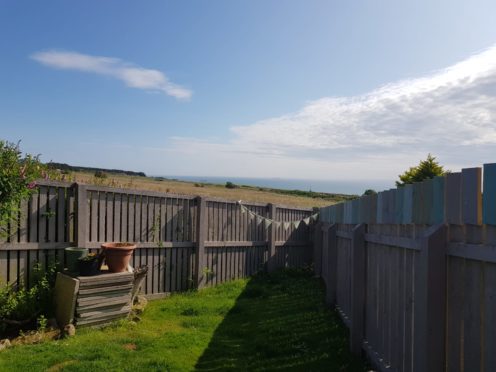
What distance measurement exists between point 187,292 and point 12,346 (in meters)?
4.14

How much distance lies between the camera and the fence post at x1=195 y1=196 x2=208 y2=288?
983 centimetres

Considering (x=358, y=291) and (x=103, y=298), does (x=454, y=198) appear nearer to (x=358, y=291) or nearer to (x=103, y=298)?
(x=358, y=291)

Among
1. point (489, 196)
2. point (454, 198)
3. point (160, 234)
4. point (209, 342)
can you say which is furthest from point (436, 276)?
point (160, 234)

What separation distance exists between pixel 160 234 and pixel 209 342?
3346 mm

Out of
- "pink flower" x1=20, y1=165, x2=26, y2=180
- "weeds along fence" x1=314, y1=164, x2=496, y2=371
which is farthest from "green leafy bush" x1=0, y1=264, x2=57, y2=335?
"weeds along fence" x1=314, y1=164, x2=496, y2=371

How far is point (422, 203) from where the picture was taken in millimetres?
3537

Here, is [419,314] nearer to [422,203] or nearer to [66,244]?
[422,203]

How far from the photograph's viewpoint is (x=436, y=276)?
3080 mm

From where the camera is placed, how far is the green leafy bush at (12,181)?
6.25 metres

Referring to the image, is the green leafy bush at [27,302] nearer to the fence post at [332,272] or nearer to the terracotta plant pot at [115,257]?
the terracotta plant pot at [115,257]

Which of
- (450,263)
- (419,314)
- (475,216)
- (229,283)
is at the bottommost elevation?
(229,283)

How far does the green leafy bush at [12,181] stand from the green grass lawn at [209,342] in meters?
1.86

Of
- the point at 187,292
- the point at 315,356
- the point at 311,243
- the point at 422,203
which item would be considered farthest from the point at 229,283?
the point at 422,203

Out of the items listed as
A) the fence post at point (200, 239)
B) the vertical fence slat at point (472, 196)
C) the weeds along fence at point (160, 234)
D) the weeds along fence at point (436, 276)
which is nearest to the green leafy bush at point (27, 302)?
the weeds along fence at point (160, 234)
